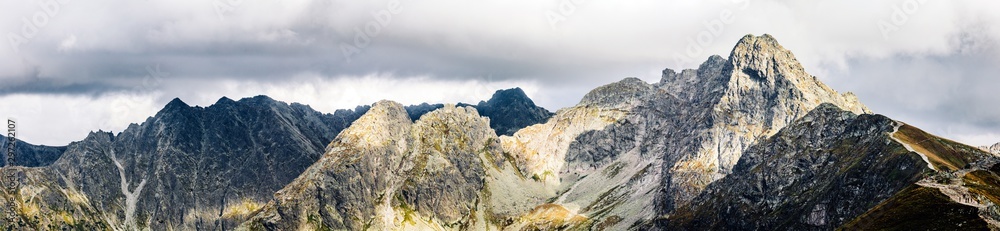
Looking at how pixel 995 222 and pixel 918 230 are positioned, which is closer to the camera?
pixel 995 222

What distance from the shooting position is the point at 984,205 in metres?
198

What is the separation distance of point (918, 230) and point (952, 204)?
11740 mm

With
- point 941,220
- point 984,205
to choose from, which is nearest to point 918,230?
point 941,220

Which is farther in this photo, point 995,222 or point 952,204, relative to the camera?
point 952,204

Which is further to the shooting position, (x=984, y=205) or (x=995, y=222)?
(x=984, y=205)

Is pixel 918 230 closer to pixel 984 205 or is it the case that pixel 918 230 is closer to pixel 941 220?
pixel 941 220

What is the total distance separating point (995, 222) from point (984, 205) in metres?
15.8

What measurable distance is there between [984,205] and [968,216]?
496 inches

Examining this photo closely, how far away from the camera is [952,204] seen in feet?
654

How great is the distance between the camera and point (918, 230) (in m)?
196

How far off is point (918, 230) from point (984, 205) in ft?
58.1

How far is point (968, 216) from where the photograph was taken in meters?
189
